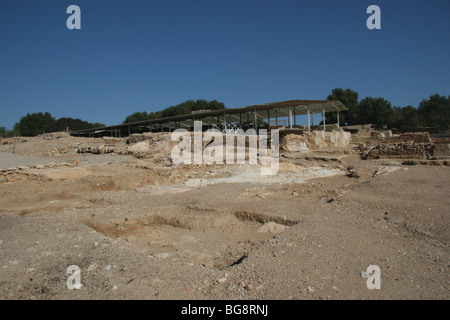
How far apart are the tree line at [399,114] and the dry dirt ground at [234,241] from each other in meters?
32.8

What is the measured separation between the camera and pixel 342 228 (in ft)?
12.1

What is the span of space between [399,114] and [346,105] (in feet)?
26.1

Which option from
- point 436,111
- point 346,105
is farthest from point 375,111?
point 436,111

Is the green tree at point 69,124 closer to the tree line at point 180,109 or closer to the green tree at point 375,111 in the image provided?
the tree line at point 180,109

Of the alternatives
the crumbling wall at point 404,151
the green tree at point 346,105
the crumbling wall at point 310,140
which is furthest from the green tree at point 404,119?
the crumbling wall at point 404,151

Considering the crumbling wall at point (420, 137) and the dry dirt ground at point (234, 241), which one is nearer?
the dry dirt ground at point (234, 241)

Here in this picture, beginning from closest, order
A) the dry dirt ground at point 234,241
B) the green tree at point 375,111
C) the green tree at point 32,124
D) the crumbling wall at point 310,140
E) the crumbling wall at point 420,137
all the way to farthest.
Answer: the dry dirt ground at point 234,241 < the crumbling wall at point 420,137 < the crumbling wall at point 310,140 < the green tree at point 375,111 < the green tree at point 32,124

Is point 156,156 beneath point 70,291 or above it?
above

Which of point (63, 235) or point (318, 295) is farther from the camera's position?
point (63, 235)

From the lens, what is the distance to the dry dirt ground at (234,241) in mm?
2297

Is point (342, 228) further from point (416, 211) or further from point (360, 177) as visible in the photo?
point (360, 177)
